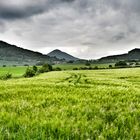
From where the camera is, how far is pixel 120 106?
8.62 meters

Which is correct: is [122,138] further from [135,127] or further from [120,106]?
[120,106]

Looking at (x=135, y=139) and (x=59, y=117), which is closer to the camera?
(x=135, y=139)

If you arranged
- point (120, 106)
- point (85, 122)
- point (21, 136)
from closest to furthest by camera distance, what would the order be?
point (21, 136) → point (85, 122) → point (120, 106)

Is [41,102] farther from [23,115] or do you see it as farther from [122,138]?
[122,138]

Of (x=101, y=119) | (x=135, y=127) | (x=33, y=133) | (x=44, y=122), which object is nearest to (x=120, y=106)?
(x=101, y=119)

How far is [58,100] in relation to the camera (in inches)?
371

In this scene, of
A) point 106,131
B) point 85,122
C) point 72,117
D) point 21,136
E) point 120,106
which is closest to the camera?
point 21,136

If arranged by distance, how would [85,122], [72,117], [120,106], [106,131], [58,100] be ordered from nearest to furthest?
[106,131], [85,122], [72,117], [120,106], [58,100]

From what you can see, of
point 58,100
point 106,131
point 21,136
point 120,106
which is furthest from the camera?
point 58,100

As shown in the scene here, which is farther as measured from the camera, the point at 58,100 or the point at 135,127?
the point at 58,100

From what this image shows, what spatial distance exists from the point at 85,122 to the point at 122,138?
0.97 metres

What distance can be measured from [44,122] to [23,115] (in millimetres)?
1173

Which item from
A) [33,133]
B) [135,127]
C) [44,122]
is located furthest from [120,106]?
[33,133]

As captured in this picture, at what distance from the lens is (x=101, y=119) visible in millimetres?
6906
